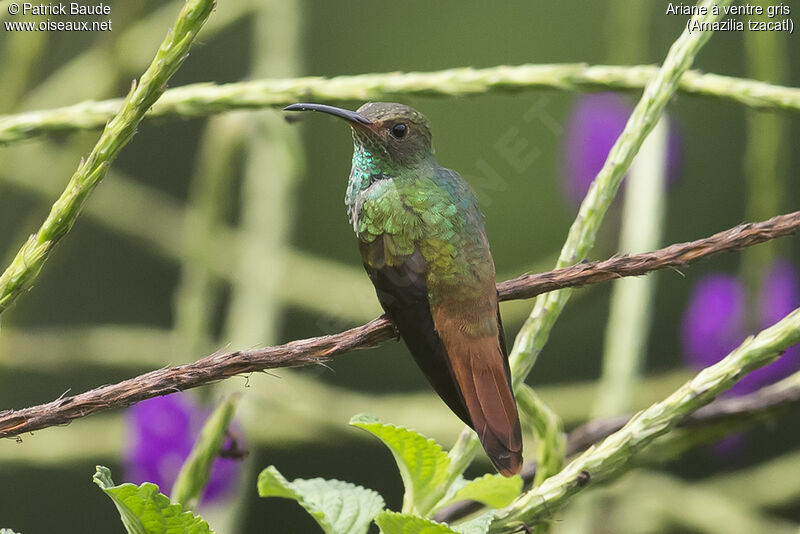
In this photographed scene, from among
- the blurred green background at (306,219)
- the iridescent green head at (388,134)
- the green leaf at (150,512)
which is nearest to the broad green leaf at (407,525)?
the green leaf at (150,512)

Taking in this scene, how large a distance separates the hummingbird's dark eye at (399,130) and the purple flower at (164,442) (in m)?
0.51

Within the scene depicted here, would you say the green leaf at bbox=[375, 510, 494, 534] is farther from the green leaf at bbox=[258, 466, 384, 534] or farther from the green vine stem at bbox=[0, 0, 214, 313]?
the green vine stem at bbox=[0, 0, 214, 313]

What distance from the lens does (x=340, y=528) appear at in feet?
2.11

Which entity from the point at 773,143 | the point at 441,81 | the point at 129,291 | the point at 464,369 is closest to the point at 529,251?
the point at 129,291

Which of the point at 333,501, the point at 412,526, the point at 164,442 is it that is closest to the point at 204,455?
the point at 333,501

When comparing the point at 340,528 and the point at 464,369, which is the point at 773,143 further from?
the point at 340,528

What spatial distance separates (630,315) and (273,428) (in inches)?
38.1

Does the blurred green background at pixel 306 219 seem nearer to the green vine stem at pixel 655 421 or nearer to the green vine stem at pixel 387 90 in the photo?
the green vine stem at pixel 387 90

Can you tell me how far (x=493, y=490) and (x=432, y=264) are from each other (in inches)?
9.9

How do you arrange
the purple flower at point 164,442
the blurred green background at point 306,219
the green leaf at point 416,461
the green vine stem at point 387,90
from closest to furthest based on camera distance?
the green leaf at point 416,461, the green vine stem at point 387,90, the purple flower at point 164,442, the blurred green background at point 306,219

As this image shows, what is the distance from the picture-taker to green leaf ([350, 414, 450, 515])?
659mm

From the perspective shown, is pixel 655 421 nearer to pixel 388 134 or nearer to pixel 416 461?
pixel 416 461

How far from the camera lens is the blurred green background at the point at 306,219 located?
A: 1.74 meters

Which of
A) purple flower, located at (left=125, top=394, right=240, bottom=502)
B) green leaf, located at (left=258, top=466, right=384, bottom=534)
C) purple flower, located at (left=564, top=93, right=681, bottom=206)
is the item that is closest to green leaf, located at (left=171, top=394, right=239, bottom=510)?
green leaf, located at (left=258, top=466, right=384, bottom=534)
